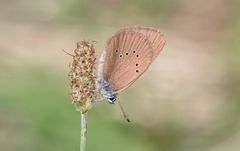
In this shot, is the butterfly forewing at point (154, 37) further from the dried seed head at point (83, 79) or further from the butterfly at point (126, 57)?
the dried seed head at point (83, 79)

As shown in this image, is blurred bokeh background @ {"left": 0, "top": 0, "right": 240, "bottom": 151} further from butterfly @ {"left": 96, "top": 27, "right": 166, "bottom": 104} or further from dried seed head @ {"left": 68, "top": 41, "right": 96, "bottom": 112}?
dried seed head @ {"left": 68, "top": 41, "right": 96, "bottom": 112}

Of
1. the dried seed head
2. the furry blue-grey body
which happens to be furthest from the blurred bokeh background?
the dried seed head

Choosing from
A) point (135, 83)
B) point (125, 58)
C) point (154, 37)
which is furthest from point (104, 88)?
point (135, 83)

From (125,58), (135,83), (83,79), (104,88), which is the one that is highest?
(135,83)

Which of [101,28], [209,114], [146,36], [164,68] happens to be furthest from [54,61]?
[146,36]

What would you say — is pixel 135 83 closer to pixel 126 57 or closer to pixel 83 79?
pixel 126 57

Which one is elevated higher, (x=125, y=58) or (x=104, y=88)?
(x=125, y=58)
